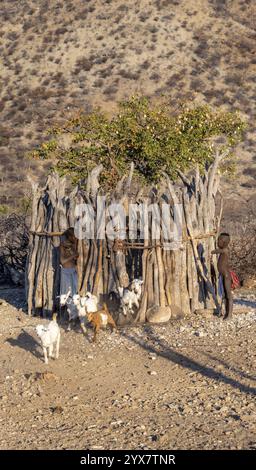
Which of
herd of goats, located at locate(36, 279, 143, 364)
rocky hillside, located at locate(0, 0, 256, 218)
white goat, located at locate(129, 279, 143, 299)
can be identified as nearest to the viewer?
herd of goats, located at locate(36, 279, 143, 364)

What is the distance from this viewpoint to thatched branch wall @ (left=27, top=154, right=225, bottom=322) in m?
8.80

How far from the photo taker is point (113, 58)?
121 ft

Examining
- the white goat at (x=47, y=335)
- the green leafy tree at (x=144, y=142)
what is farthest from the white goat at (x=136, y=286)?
the green leafy tree at (x=144, y=142)

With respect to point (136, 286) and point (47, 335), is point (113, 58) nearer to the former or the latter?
point (136, 286)

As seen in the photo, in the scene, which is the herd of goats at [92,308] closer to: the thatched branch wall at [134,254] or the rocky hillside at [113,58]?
the thatched branch wall at [134,254]

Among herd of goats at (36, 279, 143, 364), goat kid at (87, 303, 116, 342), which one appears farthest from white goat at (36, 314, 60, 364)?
goat kid at (87, 303, 116, 342)

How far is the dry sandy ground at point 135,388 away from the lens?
5332mm


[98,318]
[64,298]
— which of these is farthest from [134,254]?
[98,318]

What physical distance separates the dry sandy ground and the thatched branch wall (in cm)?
43

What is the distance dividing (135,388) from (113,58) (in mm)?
31924

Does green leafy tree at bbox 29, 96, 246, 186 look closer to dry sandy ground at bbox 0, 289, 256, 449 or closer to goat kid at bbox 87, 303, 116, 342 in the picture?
goat kid at bbox 87, 303, 116, 342

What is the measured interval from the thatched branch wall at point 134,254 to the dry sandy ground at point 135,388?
17.1 inches

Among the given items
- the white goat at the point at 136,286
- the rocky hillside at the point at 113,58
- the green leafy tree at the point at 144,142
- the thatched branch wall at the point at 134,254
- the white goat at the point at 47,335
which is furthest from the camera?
the rocky hillside at the point at 113,58
